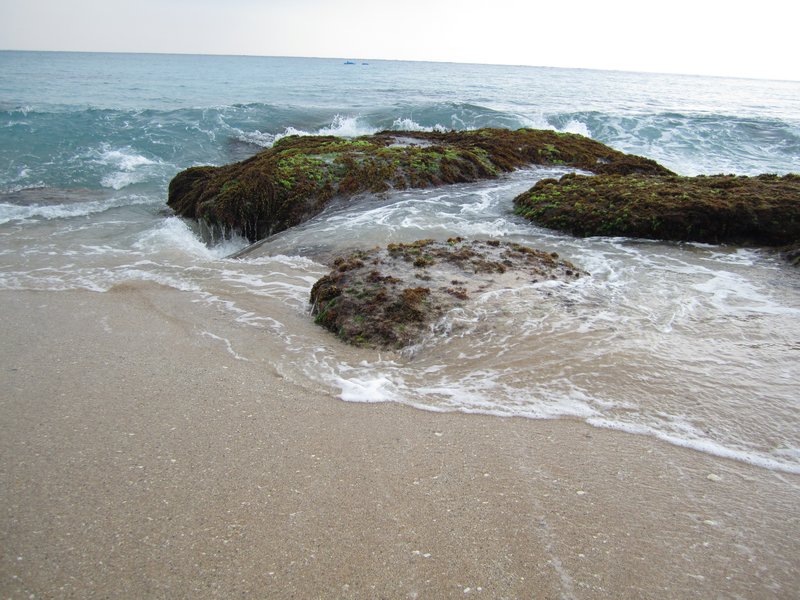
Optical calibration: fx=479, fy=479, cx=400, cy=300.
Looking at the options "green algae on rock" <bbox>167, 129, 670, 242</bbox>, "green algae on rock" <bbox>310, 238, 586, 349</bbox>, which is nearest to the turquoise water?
"green algae on rock" <bbox>167, 129, 670, 242</bbox>

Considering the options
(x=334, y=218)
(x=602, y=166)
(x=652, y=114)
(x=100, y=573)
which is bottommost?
(x=100, y=573)

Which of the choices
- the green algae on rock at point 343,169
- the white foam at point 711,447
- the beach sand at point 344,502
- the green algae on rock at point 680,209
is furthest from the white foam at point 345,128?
the white foam at point 711,447

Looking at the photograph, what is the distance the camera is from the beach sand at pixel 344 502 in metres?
2.24

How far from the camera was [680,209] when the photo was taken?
7.66 metres

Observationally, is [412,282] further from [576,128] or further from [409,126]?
Result: [576,128]

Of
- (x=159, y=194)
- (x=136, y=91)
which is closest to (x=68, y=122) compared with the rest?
(x=159, y=194)

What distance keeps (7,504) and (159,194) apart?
39.3 feet

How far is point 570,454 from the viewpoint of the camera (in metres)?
3.13

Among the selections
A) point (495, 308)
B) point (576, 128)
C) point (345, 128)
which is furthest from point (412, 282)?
point (576, 128)

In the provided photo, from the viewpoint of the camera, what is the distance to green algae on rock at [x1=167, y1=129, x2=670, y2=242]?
924cm

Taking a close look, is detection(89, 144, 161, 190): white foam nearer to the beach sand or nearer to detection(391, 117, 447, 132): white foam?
the beach sand

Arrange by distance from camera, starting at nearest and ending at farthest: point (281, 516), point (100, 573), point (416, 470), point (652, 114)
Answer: point (100, 573) < point (281, 516) < point (416, 470) < point (652, 114)

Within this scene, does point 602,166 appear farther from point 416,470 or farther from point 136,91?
point 136,91

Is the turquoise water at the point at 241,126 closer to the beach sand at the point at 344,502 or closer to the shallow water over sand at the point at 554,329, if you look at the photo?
the shallow water over sand at the point at 554,329
